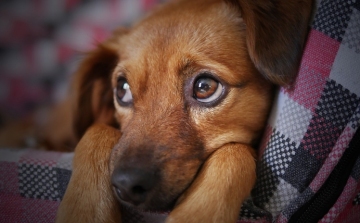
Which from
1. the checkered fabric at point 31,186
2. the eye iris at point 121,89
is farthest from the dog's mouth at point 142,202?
the eye iris at point 121,89

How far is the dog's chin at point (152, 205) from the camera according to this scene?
1107mm

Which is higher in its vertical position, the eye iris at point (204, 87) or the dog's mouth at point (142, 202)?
the eye iris at point (204, 87)

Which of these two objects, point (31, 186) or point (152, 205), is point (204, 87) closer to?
point (152, 205)

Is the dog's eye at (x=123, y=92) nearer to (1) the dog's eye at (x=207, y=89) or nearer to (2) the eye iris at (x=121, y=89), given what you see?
(2) the eye iris at (x=121, y=89)

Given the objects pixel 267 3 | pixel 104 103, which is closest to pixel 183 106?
pixel 267 3

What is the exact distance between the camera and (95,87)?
1.82 m

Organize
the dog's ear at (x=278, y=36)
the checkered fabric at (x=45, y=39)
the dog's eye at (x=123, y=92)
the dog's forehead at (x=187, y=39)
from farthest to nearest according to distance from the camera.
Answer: the checkered fabric at (x=45, y=39)
the dog's eye at (x=123, y=92)
the dog's forehead at (x=187, y=39)
the dog's ear at (x=278, y=36)

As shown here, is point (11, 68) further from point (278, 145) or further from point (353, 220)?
point (353, 220)

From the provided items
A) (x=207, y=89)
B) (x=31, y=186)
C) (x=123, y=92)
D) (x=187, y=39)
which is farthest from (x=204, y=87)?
(x=31, y=186)

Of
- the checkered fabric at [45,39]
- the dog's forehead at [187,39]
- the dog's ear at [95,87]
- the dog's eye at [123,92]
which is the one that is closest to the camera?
the dog's forehead at [187,39]

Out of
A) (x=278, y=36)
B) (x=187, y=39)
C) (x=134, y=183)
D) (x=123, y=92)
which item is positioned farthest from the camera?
(x=123, y=92)

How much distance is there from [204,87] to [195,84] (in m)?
0.03

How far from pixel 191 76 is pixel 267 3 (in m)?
0.38

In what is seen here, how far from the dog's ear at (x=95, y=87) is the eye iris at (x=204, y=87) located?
0.58 metres
